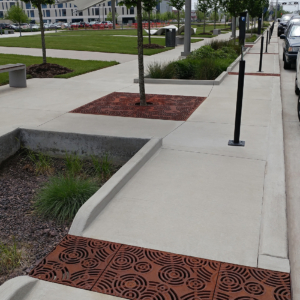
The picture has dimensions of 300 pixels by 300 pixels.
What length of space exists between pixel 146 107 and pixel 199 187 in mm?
4251

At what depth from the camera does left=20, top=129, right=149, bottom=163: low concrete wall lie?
5.88 meters

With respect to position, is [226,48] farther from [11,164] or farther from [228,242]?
[228,242]

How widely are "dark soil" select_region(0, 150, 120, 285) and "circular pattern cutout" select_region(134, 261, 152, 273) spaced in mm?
912

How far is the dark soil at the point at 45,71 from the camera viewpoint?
43.3 feet

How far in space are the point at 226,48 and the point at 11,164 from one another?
582 inches

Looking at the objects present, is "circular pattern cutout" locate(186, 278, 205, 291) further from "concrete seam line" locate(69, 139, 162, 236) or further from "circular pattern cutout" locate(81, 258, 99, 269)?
"concrete seam line" locate(69, 139, 162, 236)

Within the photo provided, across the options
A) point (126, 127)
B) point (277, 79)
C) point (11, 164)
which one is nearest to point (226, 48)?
point (277, 79)

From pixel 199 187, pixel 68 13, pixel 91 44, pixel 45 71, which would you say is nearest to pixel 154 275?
pixel 199 187

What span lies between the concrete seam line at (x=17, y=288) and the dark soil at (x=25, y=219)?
32cm

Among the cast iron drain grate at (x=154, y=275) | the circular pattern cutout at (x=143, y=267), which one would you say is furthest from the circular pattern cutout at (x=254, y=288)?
the circular pattern cutout at (x=143, y=267)

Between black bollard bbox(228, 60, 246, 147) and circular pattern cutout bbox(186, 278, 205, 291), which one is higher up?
black bollard bbox(228, 60, 246, 147)

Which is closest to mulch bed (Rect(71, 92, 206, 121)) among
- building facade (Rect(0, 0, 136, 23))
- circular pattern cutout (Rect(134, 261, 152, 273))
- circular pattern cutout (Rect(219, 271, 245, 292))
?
circular pattern cutout (Rect(134, 261, 152, 273))

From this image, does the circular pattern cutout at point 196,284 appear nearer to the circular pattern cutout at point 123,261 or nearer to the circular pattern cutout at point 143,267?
the circular pattern cutout at point 143,267

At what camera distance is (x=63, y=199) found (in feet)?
14.2
